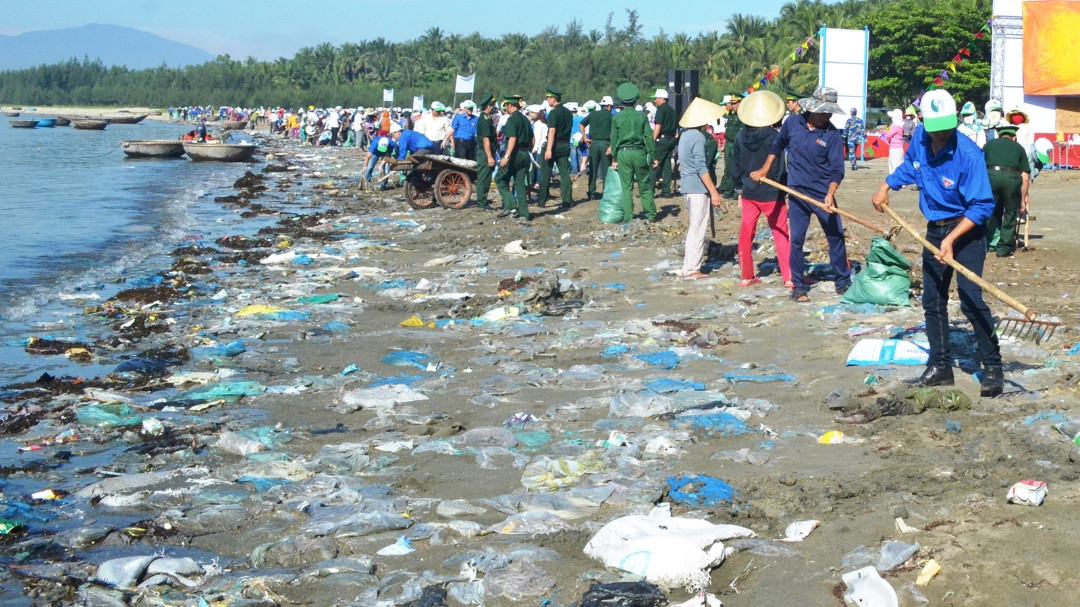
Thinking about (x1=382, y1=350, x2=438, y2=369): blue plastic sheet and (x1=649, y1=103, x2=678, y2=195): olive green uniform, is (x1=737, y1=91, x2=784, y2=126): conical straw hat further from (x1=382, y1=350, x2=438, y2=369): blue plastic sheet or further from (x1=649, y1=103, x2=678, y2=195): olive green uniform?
(x1=649, y1=103, x2=678, y2=195): olive green uniform

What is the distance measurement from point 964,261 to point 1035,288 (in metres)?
3.94

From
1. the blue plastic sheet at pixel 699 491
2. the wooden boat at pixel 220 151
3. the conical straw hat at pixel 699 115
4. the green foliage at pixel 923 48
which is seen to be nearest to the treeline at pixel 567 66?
the green foliage at pixel 923 48

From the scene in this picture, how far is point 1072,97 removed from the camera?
69.6 ft

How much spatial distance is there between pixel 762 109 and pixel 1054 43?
45.4ft

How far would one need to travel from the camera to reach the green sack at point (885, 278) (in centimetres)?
838

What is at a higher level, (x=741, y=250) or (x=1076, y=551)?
(x=741, y=250)

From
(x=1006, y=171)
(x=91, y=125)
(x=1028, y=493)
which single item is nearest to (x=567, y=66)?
(x=91, y=125)

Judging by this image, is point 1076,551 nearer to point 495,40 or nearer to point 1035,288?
point 1035,288

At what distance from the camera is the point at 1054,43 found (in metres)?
20.5

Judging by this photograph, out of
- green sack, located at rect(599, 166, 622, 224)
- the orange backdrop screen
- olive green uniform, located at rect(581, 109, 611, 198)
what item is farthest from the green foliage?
green sack, located at rect(599, 166, 622, 224)

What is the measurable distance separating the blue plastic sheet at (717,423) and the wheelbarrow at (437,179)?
38.3 ft

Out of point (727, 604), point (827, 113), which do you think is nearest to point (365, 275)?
point (827, 113)

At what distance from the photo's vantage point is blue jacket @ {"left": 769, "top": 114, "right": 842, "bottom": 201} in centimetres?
855

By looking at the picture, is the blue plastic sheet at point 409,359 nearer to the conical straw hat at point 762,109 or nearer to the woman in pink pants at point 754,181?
the woman in pink pants at point 754,181
